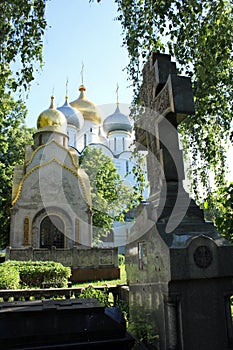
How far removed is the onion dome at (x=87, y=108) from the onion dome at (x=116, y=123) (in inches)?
78.7

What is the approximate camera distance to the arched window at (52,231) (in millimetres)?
17375

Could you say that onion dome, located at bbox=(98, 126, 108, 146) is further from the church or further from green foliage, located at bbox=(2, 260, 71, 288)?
green foliage, located at bbox=(2, 260, 71, 288)

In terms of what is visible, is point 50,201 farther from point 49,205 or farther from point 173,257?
point 173,257

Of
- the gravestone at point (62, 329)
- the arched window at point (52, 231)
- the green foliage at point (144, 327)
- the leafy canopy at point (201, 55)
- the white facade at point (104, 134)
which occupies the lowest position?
the green foliage at point (144, 327)

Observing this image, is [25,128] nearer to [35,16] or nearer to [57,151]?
[57,151]

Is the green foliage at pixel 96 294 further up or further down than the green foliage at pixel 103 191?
further down

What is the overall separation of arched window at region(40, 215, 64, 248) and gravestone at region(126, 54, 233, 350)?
535 inches

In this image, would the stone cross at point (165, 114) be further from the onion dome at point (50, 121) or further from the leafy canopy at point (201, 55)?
the onion dome at point (50, 121)

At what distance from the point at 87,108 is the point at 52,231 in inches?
999

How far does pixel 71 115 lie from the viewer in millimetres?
36250

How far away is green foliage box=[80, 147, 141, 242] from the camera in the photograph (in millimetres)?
22062

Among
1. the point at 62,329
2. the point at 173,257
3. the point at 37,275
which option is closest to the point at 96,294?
the point at 62,329

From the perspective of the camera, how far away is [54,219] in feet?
57.7

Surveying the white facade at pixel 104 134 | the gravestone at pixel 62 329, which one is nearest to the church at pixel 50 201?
the gravestone at pixel 62 329
